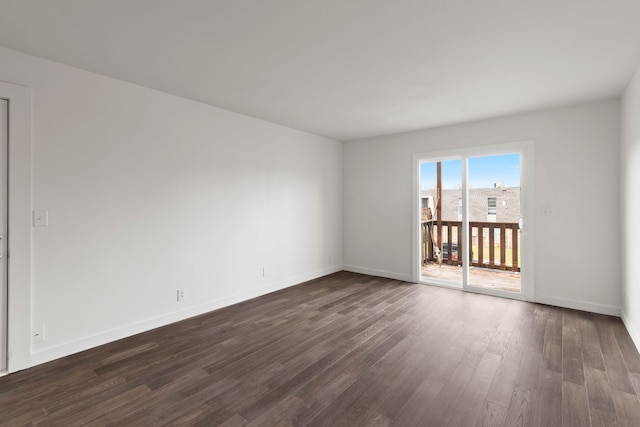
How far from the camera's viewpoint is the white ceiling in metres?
1.97

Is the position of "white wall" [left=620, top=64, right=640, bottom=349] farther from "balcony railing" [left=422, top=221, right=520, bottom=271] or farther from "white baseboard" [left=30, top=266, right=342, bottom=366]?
"white baseboard" [left=30, top=266, right=342, bottom=366]

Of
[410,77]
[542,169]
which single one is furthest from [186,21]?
[542,169]

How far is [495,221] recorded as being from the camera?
17.4ft

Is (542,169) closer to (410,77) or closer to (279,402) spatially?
(410,77)

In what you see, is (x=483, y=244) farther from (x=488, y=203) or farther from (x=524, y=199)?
(x=524, y=199)

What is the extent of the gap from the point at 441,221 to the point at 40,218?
5813mm

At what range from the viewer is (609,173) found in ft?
12.0

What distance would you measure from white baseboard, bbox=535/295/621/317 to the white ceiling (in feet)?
→ 8.12

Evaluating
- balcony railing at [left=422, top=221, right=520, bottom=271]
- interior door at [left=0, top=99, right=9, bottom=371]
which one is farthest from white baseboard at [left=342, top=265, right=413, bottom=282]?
interior door at [left=0, top=99, right=9, bottom=371]

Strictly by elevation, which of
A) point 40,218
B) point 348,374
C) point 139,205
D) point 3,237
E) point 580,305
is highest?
point 139,205

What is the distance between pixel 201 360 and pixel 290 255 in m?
2.55

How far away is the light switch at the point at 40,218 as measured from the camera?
2.59 metres

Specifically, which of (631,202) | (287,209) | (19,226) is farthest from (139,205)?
(631,202)

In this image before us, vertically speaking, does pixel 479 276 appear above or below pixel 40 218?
below
